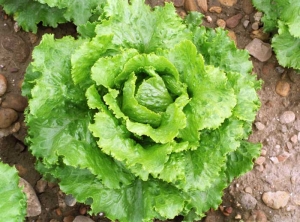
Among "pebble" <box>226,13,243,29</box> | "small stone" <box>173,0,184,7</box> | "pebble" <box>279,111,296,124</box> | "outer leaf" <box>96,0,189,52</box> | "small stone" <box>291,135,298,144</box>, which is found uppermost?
"outer leaf" <box>96,0,189,52</box>

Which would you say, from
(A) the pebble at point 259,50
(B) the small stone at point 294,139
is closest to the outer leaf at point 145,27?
(A) the pebble at point 259,50

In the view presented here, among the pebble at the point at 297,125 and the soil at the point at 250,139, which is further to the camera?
the pebble at the point at 297,125

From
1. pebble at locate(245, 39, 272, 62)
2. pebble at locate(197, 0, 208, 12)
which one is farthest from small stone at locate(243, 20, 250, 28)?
pebble at locate(197, 0, 208, 12)

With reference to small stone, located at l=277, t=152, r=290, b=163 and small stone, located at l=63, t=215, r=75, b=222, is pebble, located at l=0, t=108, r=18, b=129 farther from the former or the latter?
small stone, located at l=277, t=152, r=290, b=163

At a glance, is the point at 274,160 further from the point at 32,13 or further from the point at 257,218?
the point at 32,13

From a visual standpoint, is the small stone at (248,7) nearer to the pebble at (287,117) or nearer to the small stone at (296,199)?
the pebble at (287,117)

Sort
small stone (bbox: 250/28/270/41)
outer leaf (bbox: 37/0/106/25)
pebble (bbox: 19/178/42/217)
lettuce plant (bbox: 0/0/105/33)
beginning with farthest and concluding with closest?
small stone (bbox: 250/28/270/41) → lettuce plant (bbox: 0/0/105/33) → pebble (bbox: 19/178/42/217) → outer leaf (bbox: 37/0/106/25)
